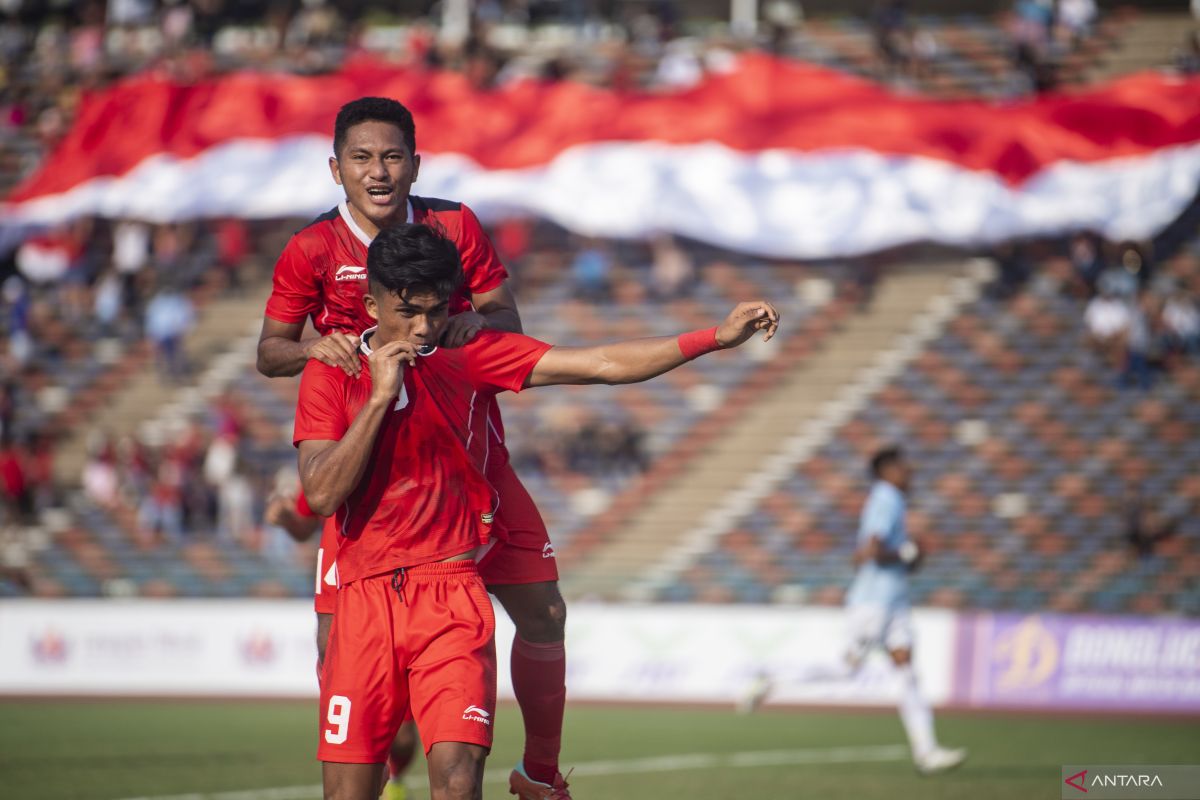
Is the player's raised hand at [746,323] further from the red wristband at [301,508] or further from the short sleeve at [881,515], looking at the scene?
the short sleeve at [881,515]

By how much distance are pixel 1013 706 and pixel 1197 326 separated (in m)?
8.51

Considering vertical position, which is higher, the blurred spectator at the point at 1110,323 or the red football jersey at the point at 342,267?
the red football jersey at the point at 342,267

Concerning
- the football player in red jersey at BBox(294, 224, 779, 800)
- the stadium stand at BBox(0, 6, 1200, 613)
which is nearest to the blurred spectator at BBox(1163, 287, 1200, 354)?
the stadium stand at BBox(0, 6, 1200, 613)

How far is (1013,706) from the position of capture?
1908 centimetres

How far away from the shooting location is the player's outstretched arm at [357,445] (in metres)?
5.67

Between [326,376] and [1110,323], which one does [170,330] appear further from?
[326,376]

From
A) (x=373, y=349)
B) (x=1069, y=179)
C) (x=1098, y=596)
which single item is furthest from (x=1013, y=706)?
(x=373, y=349)

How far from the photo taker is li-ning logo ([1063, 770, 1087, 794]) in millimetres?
10017

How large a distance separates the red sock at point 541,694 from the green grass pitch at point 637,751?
3.47 m

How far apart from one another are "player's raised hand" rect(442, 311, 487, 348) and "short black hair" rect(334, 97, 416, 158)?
2.57 feet

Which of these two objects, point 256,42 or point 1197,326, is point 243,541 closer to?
point 256,42

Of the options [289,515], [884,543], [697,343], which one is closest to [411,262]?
[697,343]

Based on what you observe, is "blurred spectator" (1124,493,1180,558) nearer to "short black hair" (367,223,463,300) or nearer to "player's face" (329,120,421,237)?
"player's face" (329,120,421,237)

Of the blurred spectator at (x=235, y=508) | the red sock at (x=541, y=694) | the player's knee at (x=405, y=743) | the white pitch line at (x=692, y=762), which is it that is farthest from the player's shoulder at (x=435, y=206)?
the blurred spectator at (x=235, y=508)
